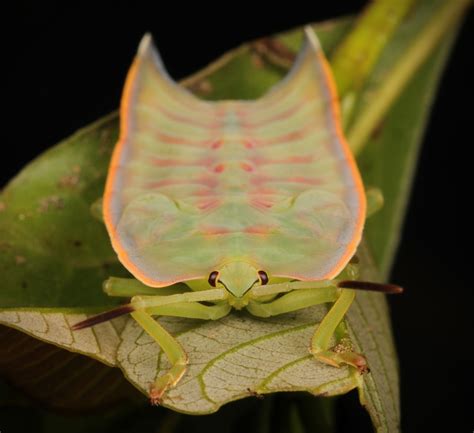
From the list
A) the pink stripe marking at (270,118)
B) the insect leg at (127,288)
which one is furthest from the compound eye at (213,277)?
the pink stripe marking at (270,118)

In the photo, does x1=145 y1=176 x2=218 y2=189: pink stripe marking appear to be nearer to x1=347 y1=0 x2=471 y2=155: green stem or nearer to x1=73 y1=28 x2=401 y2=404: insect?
x1=73 y1=28 x2=401 y2=404: insect

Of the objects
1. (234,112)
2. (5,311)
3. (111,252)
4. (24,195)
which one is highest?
(234,112)

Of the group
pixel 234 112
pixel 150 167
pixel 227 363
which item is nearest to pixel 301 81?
pixel 234 112

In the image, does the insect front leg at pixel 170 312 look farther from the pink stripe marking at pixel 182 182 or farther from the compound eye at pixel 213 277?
the pink stripe marking at pixel 182 182

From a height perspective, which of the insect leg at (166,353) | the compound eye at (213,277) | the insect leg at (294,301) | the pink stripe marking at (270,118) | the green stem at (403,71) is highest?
the green stem at (403,71)

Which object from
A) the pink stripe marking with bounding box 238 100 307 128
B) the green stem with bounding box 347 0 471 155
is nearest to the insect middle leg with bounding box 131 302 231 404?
the pink stripe marking with bounding box 238 100 307 128

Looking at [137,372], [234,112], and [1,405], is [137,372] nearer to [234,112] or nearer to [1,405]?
[1,405]
